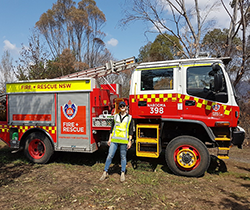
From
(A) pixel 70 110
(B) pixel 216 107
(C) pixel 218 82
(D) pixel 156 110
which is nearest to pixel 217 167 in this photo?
(B) pixel 216 107

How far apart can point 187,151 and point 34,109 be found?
179 inches

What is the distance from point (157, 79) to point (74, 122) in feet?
8.66

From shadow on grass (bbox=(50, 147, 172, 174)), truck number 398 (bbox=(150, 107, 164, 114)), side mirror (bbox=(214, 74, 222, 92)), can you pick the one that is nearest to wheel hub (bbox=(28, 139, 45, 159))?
shadow on grass (bbox=(50, 147, 172, 174))

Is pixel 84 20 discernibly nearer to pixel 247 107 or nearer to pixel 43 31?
pixel 43 31

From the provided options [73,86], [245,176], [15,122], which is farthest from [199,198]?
[15,122]

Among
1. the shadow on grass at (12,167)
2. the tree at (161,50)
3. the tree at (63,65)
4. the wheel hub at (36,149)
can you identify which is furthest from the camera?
the tree at (161,50)

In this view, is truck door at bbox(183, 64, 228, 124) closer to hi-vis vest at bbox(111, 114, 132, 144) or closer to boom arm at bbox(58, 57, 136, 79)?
hi-vis vest at bbox(111, 114, 132, 144)

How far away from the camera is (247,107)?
40.0ft

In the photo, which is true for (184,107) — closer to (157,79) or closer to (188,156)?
(157,79)

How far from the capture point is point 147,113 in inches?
206

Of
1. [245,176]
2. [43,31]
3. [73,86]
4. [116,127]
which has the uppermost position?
[43,31]

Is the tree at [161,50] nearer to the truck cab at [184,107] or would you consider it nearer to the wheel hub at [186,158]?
the truck cab at [184,107]

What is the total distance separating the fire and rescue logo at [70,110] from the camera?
5.75m

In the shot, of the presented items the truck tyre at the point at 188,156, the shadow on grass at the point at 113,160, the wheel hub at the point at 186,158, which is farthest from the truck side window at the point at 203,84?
the shadow on grass at the point at 113,160
